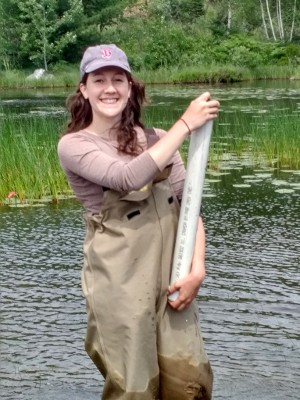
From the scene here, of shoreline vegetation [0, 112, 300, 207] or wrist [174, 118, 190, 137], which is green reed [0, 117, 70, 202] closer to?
shoreline vegetation [0, 112, 300, 207]

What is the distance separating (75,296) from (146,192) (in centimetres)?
220

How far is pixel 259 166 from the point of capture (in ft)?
28.0

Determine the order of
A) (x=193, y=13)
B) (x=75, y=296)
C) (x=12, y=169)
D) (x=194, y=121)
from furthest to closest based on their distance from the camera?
(x=193, y=13)
(x=12, y=169)
(x=75, y=296)
(x=194, y=121)

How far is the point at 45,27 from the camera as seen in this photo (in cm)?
3491

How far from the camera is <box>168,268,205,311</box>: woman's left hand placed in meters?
2.30

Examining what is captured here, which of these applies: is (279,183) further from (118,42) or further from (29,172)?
(118,42)

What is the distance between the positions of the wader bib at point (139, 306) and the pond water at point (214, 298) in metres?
0.82

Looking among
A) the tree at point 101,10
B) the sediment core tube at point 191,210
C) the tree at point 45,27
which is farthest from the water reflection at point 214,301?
the tree at point 101,10

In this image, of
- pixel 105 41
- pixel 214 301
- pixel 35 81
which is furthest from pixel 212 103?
pixel 105 41

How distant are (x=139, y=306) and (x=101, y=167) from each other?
1.27 feet

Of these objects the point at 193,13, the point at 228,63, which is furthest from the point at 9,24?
the point at 193,13

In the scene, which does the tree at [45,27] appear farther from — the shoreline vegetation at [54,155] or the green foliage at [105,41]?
the shoreline vegetation at [54,155]

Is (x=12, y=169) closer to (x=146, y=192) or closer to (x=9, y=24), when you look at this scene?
(x=146, y=192)

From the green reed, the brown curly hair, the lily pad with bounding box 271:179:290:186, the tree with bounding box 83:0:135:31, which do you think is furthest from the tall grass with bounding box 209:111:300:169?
the tree with bounding box 83:0:135:31
